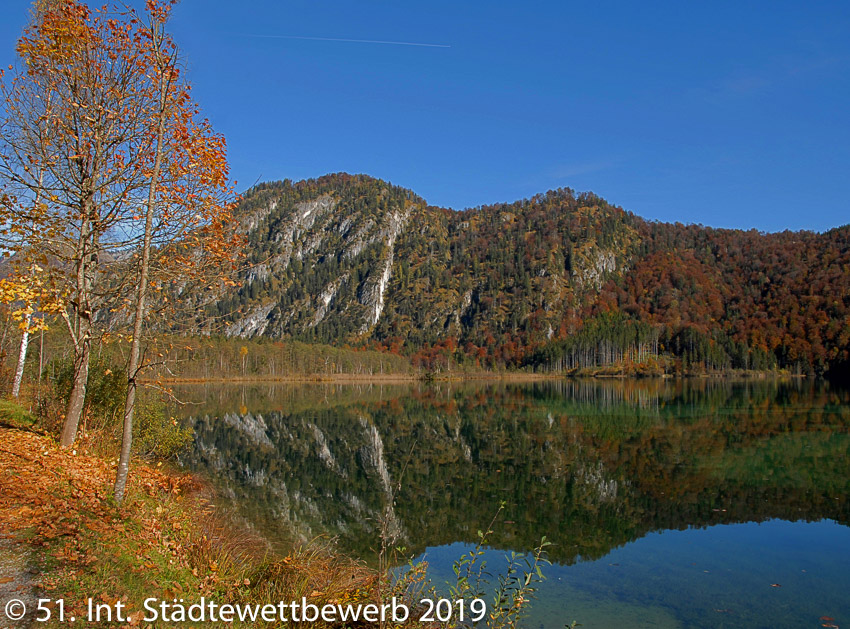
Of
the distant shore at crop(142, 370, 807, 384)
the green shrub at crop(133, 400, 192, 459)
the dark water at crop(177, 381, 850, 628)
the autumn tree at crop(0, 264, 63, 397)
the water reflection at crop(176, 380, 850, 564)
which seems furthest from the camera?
the distant shore at crop(142, 370, 807, 384)

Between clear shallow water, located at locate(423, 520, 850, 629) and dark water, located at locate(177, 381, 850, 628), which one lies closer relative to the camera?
clear shallow water, located at locate(423, 520, 850, 629)

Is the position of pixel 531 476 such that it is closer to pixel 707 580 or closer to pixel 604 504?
pixel 604 504

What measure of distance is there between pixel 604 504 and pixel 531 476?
452cm

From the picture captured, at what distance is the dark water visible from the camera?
1116cm

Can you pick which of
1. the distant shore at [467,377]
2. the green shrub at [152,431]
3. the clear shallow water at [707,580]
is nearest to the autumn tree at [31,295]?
the clear shallow water at [707,580]

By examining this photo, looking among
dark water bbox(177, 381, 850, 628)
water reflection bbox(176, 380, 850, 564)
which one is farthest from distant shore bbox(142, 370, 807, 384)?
dark water bbox(177, 381, 850, 628)

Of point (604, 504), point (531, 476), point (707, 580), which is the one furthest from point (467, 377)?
point (707, 580)

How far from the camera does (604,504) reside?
58.7ft

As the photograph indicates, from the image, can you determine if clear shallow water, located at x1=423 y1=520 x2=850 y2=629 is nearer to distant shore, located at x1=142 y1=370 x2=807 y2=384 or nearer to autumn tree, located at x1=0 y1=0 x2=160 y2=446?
autumn tree, located at x1=0 y1=0 x2=160 y2=446

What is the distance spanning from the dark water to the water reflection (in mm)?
95

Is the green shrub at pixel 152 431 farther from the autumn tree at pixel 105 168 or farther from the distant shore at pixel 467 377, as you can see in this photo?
the distant shore at pixel 467 377

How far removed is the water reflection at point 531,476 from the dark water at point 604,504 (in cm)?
10

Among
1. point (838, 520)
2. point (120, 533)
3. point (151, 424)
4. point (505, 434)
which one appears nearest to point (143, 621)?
point (120, 533)

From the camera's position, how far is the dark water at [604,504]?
36.6 feet
